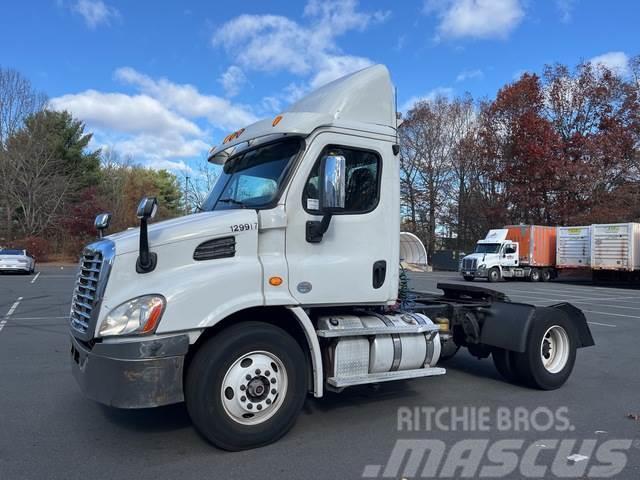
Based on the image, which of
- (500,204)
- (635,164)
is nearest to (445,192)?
(500,204)

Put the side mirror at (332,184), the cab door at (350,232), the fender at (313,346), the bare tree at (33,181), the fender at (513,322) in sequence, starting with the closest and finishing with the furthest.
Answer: the side mirror at (332,184) → the fender at (313,346) → the cab door at (350,232) → the fender at (513,322) → the bare tree at (33,181)

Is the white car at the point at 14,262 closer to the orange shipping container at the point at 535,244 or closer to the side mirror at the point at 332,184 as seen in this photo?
the orange shipping container at the point at 535,244

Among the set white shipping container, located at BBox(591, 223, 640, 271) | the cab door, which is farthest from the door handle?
white shipping container, located at BBox(591, 223, 640, 271)

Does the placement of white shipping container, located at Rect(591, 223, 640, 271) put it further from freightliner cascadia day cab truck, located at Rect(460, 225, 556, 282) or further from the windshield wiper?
the windshield wiper

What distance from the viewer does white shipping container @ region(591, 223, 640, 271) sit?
2900cm

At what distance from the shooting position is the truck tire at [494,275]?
31884 mm

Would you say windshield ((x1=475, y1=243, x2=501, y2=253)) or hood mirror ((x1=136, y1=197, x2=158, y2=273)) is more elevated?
windshield ((x1=475, y1=243, x2=501, y2=253))

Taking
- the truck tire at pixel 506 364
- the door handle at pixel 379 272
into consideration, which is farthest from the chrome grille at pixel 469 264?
the door handle at pixel 379 272

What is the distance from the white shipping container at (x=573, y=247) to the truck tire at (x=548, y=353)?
27.5 m

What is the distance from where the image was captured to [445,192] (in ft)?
160

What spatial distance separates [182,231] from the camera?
174 inches

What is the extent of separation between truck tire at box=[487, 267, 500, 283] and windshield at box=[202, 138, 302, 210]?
93.6 ft

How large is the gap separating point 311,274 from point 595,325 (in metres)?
10.1

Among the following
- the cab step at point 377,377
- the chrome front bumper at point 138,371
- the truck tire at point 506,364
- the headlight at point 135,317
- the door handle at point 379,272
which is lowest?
the truck tire at point 506,364
